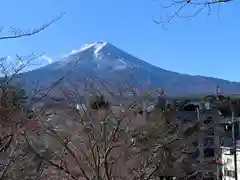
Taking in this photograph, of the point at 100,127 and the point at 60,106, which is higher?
the point at 60,106

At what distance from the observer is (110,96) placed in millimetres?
8844

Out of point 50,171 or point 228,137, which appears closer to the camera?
point 50,171

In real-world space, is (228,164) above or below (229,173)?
above

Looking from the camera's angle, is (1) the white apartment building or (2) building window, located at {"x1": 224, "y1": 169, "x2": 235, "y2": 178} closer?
(1) the white apartment building

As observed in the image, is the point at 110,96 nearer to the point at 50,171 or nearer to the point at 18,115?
the point at 50,171

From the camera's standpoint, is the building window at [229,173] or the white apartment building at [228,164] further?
the building window at [229,173]

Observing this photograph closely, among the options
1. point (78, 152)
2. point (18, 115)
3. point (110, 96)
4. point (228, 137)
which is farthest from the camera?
point (228, 137)

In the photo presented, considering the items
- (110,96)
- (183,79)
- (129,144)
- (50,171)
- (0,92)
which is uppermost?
(183,79)

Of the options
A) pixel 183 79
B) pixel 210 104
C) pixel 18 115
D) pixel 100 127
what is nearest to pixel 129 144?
pixel 100 127

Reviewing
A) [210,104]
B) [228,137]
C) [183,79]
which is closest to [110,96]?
[228,137]

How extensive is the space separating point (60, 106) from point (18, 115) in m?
4.16

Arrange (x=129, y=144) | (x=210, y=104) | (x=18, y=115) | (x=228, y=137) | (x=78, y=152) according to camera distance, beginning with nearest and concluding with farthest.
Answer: (x=18, y=115), (x=78, y=152), (x=129, y=144), (x=228, y=137), (x=210, y=104)

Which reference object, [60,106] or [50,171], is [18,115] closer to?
[50,171]

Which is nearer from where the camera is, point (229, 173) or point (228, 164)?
point (229, 173)
